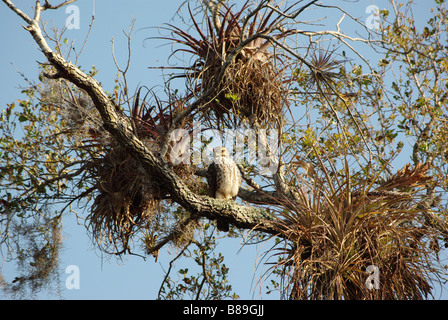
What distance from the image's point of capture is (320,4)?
3807 mm

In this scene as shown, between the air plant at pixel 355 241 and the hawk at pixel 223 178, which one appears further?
the hawk at pixel 223 178

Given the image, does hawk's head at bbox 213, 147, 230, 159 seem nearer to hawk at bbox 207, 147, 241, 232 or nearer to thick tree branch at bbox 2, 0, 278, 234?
hawk at bbox 207, 147, 241, 232

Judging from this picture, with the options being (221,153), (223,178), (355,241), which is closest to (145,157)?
(223,178)

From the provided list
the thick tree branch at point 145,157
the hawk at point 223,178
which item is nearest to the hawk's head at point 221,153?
the hawk at point 223,178

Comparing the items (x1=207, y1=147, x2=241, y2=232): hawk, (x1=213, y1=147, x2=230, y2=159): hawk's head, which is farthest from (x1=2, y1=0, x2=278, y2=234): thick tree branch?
(x1=213, y1=147, x2=230, y2=159): hawk's head

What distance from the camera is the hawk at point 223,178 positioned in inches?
175

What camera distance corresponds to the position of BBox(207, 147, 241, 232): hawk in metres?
4.45

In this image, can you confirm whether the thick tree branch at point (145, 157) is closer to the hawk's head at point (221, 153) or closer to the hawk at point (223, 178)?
the hawk at point (223, 178)

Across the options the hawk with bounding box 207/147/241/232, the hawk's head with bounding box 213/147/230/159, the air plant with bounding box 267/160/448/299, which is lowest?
the air plant with bounding box 267/160/448/299

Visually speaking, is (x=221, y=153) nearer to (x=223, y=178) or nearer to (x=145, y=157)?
(x=223, y=178)

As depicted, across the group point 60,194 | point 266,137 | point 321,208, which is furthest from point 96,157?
point 321,208

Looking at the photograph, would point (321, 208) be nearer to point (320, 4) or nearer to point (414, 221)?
point (414, 221)

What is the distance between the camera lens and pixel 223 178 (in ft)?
14.6

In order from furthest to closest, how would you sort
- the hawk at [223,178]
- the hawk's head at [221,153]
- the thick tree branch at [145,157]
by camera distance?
the hawk's head at [221,153] → the hawk at [223,178] → the thick tree branch at [145,157]
